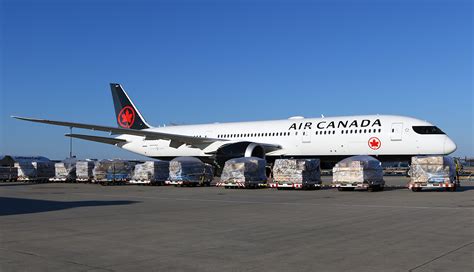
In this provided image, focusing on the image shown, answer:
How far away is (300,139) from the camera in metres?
33.0

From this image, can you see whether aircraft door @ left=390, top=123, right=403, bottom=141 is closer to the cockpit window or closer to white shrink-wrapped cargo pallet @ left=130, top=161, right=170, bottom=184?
the cockpit window

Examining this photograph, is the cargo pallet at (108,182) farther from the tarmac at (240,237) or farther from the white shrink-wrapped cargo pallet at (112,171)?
the tarmac at (240,237)

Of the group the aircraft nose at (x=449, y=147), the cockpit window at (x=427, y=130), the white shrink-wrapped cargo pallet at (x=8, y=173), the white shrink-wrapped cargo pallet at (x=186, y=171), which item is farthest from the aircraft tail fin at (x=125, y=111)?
the aircraft nose at (x=449, y=147)

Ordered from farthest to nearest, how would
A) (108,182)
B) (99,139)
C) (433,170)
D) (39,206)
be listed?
(99,139) → (108,182) → (433,170) → (39,206)

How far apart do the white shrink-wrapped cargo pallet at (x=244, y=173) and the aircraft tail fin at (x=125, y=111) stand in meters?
22.4

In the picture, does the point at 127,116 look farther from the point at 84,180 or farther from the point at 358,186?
the point at 358,186

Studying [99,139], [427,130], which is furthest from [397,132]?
[99,139]

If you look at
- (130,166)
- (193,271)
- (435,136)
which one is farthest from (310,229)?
(130,166)

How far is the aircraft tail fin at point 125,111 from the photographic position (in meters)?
45.3

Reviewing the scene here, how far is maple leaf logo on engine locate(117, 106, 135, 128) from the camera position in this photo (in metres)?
45.4

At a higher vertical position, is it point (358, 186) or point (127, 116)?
point (127, 116)

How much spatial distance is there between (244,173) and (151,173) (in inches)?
256

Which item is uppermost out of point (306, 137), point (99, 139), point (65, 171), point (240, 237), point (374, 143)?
point (99, 139)

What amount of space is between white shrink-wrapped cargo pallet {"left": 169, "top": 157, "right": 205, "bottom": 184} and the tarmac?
11774mm
